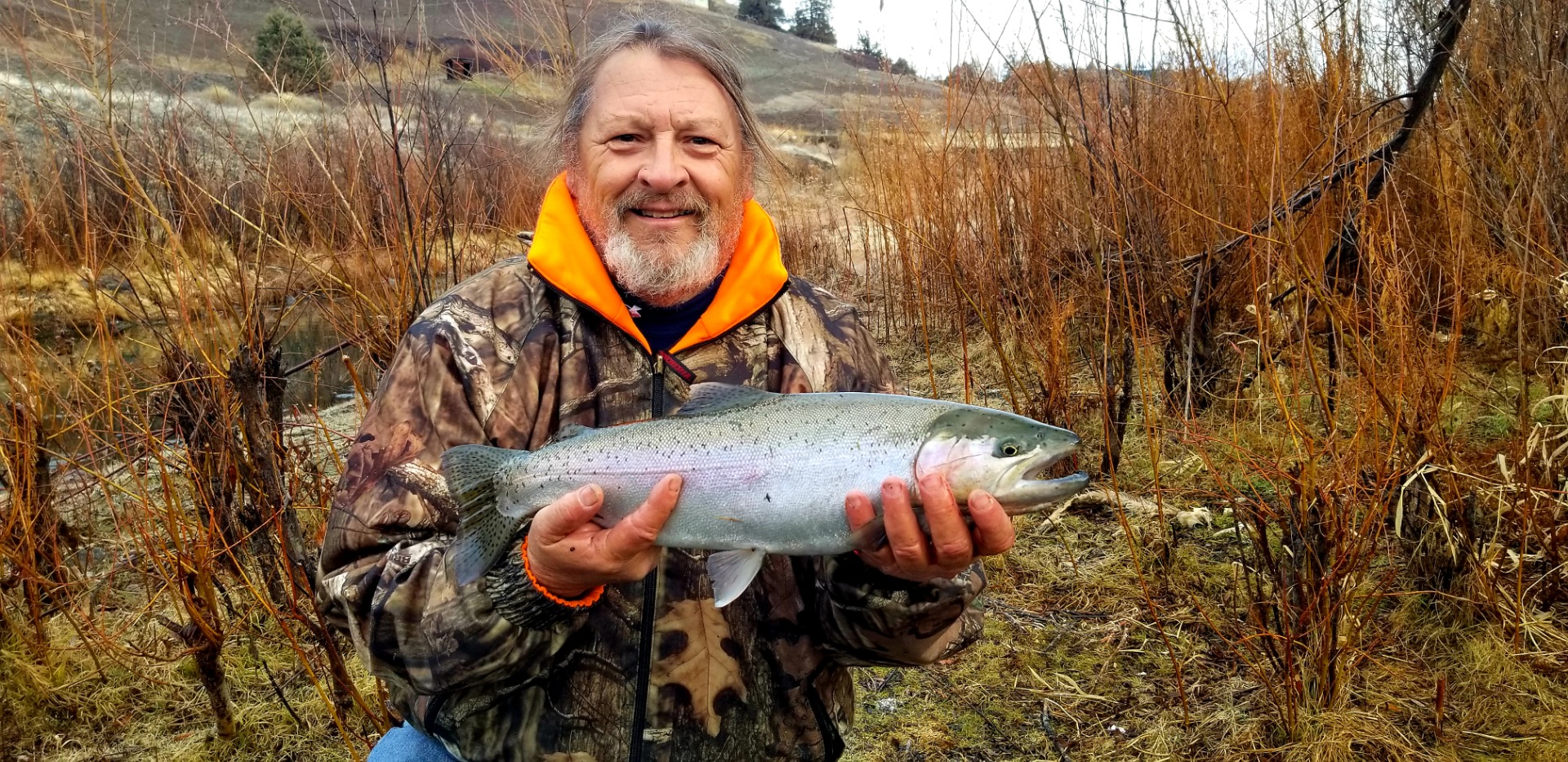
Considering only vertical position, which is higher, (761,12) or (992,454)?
(761,12)

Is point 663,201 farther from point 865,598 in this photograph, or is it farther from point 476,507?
point 865,598

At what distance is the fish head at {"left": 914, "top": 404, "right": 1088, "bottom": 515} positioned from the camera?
6.16 feet

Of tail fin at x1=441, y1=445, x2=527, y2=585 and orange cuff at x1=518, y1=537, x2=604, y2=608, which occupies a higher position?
tail fin at x1=441, y1=445, x2=527, y2=585

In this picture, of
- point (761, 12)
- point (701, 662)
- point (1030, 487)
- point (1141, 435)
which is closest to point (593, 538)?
point (701, 662)

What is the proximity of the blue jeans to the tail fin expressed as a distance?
68 centimetres

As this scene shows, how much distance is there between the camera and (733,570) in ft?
6.51

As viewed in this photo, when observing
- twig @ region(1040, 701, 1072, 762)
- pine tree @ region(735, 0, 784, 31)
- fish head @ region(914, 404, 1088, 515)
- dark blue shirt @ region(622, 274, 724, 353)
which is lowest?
twig @ region(1040, 701, 1072, 762)

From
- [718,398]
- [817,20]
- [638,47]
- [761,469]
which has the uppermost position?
[817,20]

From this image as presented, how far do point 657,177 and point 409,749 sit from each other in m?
1.67

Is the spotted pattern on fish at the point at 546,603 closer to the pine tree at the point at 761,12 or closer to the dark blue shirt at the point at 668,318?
the dark blue shirt at the point at 668,318

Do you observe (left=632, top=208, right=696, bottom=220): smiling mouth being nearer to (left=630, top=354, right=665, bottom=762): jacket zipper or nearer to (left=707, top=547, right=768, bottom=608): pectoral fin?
(left=630, top=354, right=665, bottom=762): jacket zipper

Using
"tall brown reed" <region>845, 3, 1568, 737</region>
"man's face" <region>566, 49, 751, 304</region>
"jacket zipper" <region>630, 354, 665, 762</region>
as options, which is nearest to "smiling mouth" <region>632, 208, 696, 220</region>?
"man's face" <region>566, 49, 751, 304</region>

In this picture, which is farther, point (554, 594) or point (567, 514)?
point (554, 594)

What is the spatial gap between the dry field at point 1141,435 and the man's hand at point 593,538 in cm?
167
